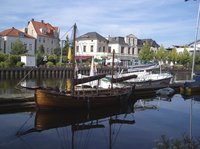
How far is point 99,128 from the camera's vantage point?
20.2m

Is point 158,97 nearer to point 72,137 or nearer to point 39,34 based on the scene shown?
point 72,137

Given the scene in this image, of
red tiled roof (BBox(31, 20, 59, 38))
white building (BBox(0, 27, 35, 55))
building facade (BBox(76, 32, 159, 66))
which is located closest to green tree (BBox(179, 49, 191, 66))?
building facade (BBox(76, 32, 159, 66))

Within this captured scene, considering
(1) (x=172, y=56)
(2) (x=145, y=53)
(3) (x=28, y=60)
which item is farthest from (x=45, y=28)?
(1) (x=172, y=56)

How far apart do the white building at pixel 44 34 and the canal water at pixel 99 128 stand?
68.2 meters

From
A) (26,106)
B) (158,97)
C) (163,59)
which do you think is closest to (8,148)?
(26,106)

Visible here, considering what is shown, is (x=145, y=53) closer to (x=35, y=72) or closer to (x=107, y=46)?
(x=107, y=46)

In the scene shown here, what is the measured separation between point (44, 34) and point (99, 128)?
77053mm

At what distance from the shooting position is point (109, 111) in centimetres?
2639

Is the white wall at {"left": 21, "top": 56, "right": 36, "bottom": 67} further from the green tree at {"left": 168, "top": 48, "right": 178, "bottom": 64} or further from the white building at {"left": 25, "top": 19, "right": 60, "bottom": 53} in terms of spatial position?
the green tree at {"left": 168, "top": 48, "right": 178, "bottom": 64}

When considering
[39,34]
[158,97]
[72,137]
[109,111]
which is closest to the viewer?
[72,137]

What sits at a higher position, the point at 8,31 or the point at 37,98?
the point at 8,31

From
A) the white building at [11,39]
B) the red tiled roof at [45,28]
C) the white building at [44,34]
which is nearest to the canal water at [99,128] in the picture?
the white building at [11,39]

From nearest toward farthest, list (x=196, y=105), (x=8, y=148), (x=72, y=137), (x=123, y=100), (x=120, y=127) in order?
(x=8, y=148), (x=72, y=137), (x=120, y=127), (x=123, y=100), (x=196, y=105)

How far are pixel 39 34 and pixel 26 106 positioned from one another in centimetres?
6916
